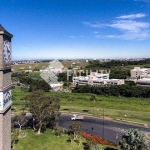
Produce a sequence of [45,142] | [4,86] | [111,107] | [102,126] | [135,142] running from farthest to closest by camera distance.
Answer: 1. [111,107]
2. [102,126]
3. [45,142]
4. [135,142]
5. [4,86]

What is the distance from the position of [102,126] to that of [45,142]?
14.5 m

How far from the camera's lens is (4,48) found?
17672 mm

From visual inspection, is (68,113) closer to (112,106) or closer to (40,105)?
(112,106)

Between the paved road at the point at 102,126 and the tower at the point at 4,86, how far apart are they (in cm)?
2418

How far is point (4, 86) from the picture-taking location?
17.9 metres

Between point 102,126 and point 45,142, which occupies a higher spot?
point 45,142

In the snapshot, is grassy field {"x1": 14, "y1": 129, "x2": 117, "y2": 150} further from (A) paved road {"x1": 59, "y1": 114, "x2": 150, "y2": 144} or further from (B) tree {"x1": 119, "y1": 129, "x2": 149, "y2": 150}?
(B) tree {"x1": 119, "y1": 129, "x2": 149, "y2": 150}

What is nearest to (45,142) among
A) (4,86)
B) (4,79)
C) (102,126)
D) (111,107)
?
(102,126)

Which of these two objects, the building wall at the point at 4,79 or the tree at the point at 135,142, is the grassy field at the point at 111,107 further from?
the building wall at the point at 4,79

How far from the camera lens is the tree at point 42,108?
39.4 meters

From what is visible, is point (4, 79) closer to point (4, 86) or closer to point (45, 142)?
point (4, 86)

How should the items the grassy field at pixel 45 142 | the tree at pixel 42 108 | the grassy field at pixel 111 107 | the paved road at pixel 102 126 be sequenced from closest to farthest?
the grassy field at pixel 45 142
the tree at pixel 42 108
the paved road at pixel 102 126
the grassy field at pixel 111 107

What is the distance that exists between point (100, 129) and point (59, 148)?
13066 mm

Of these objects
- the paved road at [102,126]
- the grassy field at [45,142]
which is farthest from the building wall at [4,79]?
the paved road at [102,126]
